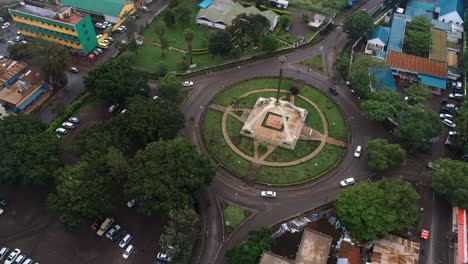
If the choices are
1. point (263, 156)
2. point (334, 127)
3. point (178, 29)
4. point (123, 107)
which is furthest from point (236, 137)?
point (178, 29)

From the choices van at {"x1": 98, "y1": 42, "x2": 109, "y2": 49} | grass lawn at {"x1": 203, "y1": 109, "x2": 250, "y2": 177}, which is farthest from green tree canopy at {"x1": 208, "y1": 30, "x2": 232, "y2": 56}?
van at {"x1": 98, "y1": 42, "x2": 109, "y2": 49}

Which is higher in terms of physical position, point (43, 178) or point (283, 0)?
point (283, 0)

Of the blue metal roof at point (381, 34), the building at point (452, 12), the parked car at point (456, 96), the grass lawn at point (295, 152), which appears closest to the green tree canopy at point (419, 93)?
the parked car at point (456, 96)

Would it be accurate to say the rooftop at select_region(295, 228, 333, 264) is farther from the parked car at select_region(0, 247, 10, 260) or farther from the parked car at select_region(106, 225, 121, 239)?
the parked car at select_region(0, 247, 10, 260)

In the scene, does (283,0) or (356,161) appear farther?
(283,0)

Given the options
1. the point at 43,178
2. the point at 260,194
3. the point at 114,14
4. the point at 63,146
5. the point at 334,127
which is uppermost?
the point at 114,14

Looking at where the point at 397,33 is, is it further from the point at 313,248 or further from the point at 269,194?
the point at 313,248

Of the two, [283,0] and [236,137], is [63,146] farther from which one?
[283,0]
